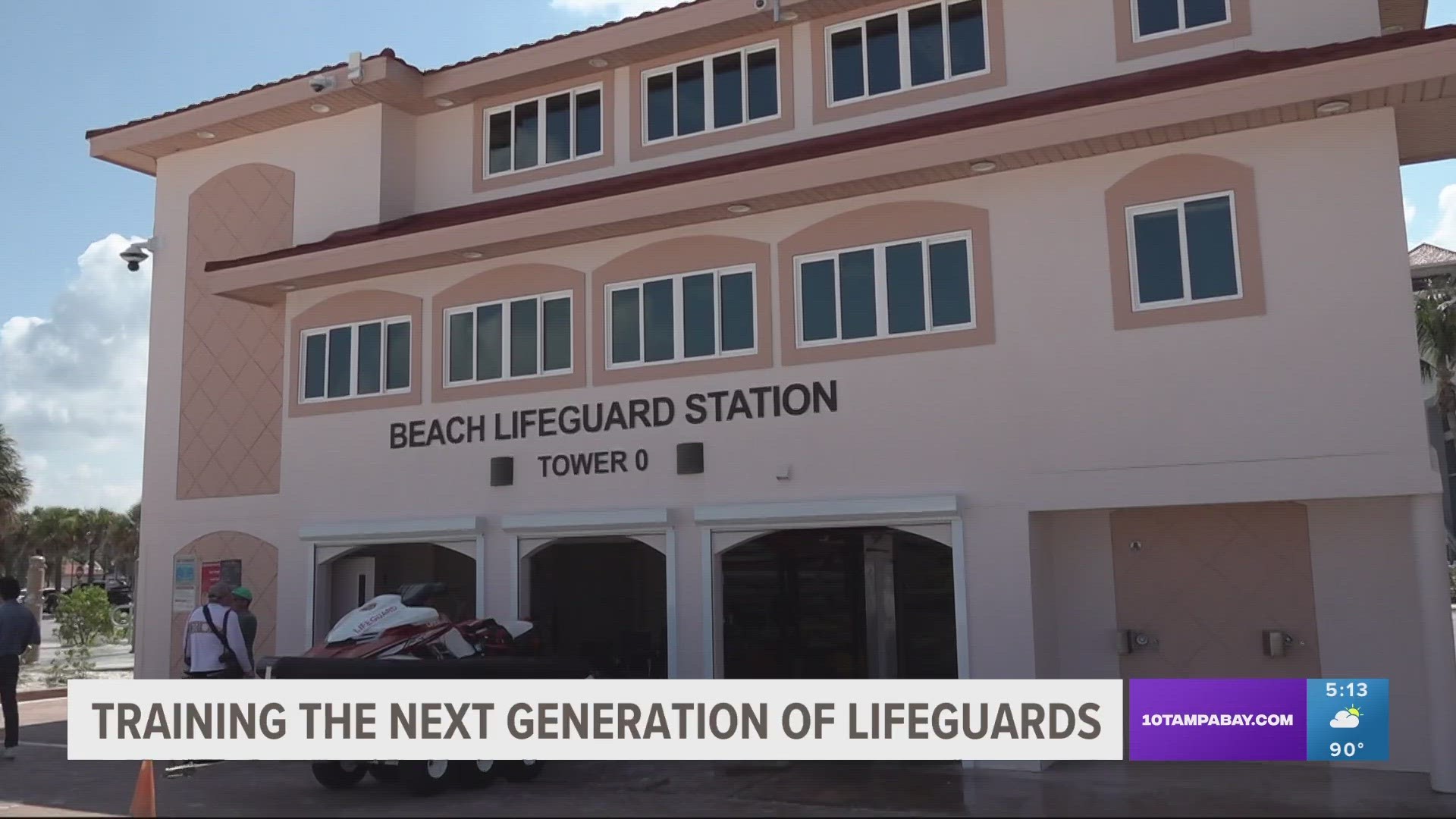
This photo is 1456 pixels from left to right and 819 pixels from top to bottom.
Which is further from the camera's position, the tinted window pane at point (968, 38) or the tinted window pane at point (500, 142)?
the tinted window pane at point (500, 142)

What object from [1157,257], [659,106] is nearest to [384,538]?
[659,106]

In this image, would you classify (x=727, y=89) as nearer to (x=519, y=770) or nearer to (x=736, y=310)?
(x=736, y=310)

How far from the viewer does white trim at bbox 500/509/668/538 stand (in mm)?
14070

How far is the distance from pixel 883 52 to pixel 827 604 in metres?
7.25

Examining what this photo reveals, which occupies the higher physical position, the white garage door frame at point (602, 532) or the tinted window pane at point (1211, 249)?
the tinted window pane at point (1211, 249)

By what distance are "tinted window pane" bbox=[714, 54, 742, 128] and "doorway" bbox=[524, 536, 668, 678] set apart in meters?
6.46

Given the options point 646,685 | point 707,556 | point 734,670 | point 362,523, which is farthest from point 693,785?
point 362,523

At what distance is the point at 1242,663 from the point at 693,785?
560 centimetres

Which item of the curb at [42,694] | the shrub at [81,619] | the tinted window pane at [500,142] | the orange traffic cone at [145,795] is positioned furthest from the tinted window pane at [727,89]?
the shrub at [81,619]

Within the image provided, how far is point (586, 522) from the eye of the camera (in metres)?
14.4

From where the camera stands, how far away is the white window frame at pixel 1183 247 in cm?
1174

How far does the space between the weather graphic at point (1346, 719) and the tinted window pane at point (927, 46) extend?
7789 millimetres

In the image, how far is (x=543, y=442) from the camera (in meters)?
15.0

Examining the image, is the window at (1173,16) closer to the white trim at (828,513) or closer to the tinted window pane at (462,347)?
the white trim at (828,513)
